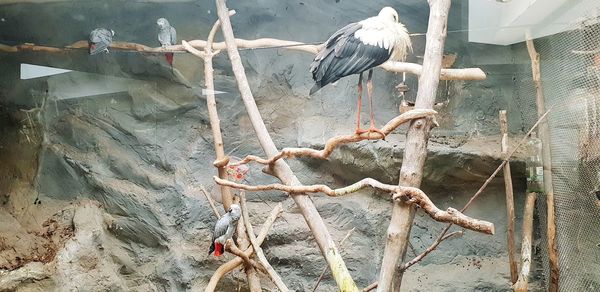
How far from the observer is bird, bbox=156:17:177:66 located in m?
3.28

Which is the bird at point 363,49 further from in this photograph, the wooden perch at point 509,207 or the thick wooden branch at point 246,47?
the wooden perch at point 509,207

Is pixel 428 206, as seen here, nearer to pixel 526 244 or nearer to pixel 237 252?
pixel 237 252

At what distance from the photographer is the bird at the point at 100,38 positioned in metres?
3.33

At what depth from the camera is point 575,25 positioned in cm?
272

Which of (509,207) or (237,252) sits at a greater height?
(509,207)

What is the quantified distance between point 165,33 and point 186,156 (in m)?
0.76

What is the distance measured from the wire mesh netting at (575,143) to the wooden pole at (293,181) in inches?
49.9

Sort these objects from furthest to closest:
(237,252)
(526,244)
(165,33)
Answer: (165,33), (526,244), (237,252)

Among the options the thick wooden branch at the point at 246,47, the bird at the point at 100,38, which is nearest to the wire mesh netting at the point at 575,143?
the thick wooden branch at the point at 246,47

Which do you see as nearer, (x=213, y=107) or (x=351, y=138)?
(x=351, y=138)

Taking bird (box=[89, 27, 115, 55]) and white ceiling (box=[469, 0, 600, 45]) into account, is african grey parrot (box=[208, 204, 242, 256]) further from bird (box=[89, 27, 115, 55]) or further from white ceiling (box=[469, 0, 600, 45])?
white ceiling (box=[469, 0, 600, 45])

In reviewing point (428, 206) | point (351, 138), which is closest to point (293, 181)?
point (351, 138)

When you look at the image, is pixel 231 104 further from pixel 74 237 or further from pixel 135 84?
pixel 74 237

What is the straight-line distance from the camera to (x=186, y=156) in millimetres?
3592
